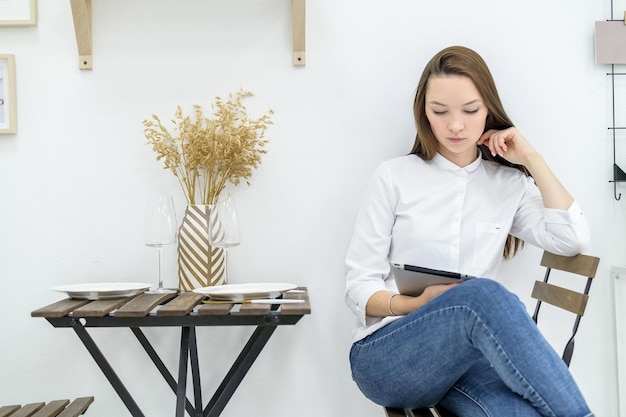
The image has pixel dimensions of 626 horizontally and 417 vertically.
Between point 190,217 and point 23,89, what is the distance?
0.70 m

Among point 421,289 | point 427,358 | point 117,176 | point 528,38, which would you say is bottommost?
point 427,358

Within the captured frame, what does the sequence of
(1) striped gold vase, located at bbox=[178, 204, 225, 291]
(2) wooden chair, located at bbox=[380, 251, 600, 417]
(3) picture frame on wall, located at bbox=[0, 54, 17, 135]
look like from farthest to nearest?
(3) picture frame on wall, located at bbox=[0, 54, 17, 135], (1) striped gold vase, located at bbox=[178, 204, 225, 291], (2) wooden chair, located at bbox=[380, 251, 600, 417]

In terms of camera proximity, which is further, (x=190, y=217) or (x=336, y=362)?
(x=336, y=362)

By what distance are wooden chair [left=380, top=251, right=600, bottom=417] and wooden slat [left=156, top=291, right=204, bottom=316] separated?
55 cm

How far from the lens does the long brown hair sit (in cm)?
166

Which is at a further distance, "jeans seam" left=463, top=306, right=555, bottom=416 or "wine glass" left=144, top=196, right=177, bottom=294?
"wine glass" left=144, top=196, right=177, bottom=294

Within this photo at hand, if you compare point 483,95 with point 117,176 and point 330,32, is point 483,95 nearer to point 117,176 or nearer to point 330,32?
point 330,32

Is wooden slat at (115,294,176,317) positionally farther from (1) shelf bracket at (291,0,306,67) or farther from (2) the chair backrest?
(2) the chair backrest

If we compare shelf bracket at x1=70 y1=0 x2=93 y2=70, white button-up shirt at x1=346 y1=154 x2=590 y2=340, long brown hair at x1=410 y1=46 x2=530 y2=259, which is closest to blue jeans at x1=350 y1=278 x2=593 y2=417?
white button-up shirt at x1=346 y1=154 x2=590 y2=340

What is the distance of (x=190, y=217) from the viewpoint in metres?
1.83

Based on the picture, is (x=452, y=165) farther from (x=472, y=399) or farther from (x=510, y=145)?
(x=472, y=399)

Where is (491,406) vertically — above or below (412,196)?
below

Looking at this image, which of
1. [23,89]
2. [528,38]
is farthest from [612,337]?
[23,89]

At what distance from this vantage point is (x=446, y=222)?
5.60ft
